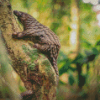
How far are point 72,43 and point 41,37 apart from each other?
3184mm

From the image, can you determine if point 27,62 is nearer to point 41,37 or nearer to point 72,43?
point 41,37

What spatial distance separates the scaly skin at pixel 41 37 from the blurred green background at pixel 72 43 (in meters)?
1.72

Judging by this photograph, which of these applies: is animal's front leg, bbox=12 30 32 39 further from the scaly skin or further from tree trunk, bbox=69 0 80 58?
tree trunk, bbox=69 0 80 58

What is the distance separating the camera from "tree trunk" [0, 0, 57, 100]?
174cm

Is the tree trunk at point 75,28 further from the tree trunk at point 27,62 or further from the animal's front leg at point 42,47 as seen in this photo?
the tree trunk at point 27,62

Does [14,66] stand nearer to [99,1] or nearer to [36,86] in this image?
[36,86]

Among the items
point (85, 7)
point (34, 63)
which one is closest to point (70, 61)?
point (34, 63)

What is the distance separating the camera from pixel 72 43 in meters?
5.04

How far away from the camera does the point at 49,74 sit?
1.80 meters

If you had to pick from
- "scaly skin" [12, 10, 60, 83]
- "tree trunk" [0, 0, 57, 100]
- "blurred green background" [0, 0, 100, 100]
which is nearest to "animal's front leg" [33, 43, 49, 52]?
"scaly skin" [12, 10, 60, 83]

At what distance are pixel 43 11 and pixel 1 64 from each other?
16.1 ft

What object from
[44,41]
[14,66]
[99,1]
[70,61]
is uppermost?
[99,1]

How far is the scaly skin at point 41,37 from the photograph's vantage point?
6.34 ft

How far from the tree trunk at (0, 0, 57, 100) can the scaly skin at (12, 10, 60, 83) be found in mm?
161
